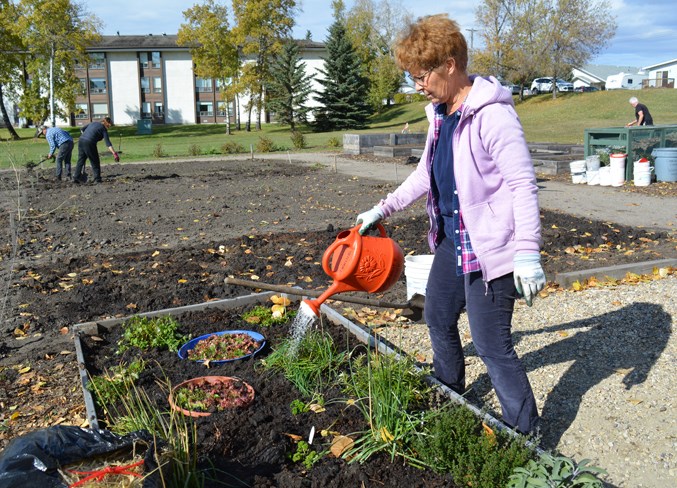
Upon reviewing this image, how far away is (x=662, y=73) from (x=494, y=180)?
9343cm

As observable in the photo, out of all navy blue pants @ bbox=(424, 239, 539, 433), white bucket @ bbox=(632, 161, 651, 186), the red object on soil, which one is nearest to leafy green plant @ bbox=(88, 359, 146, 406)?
the red object on soil

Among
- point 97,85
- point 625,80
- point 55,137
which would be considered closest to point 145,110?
point 97,85

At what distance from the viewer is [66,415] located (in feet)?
12.5

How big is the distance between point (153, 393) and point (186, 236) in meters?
5.63

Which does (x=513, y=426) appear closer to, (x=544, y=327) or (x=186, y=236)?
(x=544, y=327)

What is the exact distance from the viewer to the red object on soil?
134 inches

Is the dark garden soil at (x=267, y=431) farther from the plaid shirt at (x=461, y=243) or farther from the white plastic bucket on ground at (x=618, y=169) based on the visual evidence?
the white plastic bucket on ground at (x=618, y=169)

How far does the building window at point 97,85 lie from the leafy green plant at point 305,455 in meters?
74.3

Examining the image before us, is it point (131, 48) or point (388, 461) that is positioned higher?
point (131, 48)

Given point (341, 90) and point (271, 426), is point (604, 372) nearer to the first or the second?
point (271, 426)

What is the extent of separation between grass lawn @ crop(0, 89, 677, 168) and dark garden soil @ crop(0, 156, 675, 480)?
14865 mm

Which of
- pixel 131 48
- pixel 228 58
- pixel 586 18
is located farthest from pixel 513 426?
pixel 131 48

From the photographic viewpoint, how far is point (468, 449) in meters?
2.67

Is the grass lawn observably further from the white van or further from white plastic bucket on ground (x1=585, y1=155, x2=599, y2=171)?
the white van
